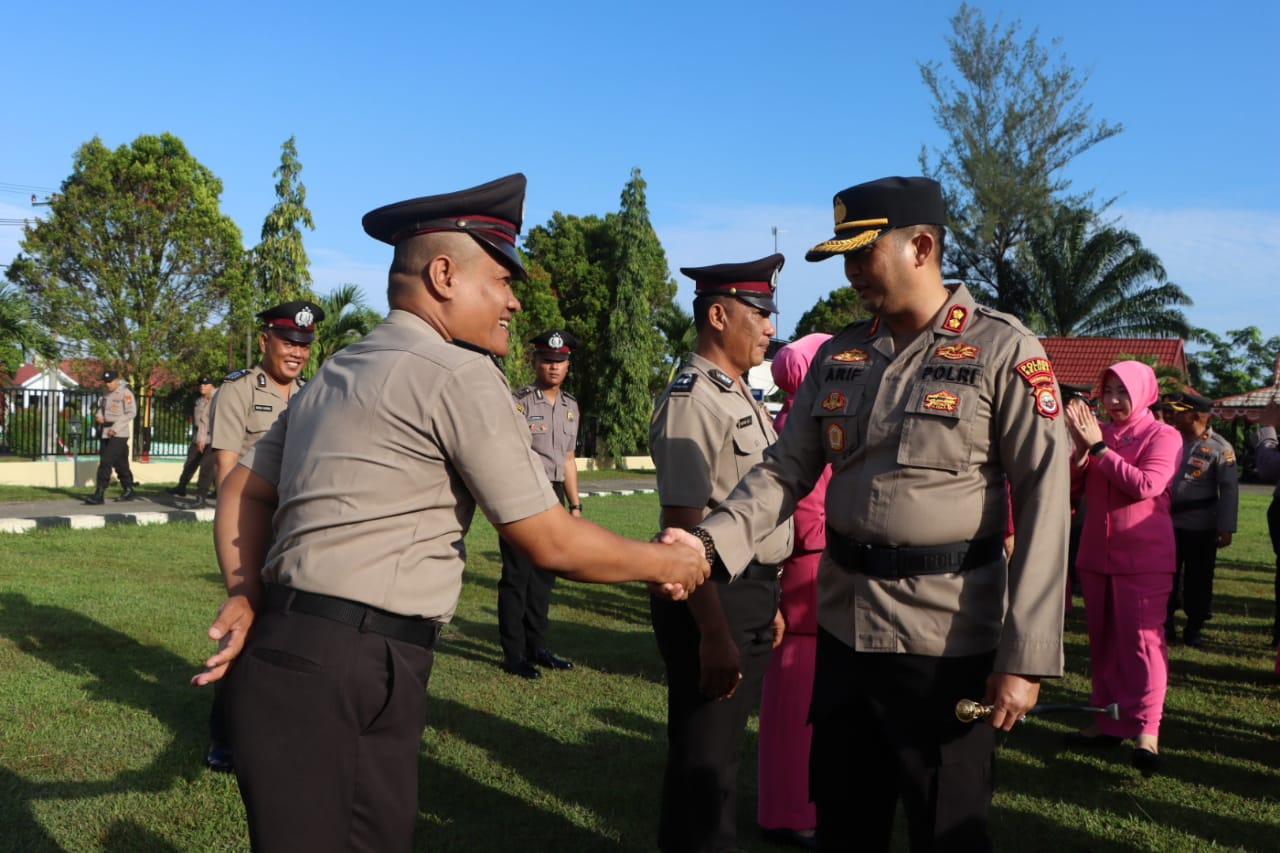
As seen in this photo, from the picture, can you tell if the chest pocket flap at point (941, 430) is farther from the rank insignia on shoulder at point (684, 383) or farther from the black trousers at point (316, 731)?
the black trousers at point (316, 731)

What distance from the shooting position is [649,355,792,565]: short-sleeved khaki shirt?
11.6 ft

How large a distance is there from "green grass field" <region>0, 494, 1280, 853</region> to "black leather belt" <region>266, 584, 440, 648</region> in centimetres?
215

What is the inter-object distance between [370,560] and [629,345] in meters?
32.1

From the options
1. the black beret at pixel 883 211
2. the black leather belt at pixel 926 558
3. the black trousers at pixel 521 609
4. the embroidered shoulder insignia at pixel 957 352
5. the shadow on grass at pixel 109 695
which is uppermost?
the black beret at pixel 883 211

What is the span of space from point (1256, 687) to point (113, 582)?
30.6ft

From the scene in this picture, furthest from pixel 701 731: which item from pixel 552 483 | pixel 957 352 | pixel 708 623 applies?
pixel 552 483

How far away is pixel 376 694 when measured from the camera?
7.32 feet

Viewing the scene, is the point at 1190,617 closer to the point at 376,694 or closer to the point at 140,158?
the point at 376,694

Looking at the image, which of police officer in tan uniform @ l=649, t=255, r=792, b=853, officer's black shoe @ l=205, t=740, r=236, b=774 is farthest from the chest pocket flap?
officer's black shoe @ l=205, t=740, r=236, b=774

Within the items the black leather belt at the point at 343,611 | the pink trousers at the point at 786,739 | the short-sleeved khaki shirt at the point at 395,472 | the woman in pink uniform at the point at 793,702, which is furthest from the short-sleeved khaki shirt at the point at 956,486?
the pink trousers at the point at 786,739

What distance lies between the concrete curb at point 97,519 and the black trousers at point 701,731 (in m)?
11.7

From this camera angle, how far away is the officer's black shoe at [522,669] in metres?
6.92

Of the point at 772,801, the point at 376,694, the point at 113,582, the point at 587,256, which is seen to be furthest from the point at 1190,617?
the point at 587,256

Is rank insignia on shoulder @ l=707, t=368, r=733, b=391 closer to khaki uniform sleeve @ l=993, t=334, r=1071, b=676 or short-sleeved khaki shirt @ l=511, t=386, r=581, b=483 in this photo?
khaki uniform sleeve @ l=993, t=334, r=1071, b=676
